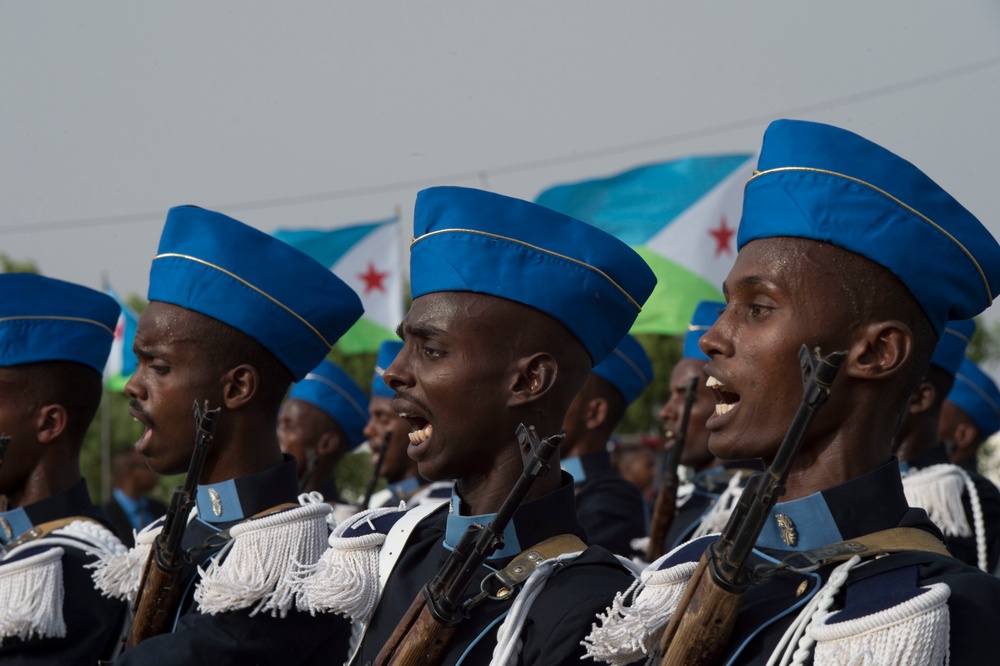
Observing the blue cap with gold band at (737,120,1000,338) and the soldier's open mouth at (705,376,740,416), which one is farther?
the soldier's open mouth at (705,376,740,416)

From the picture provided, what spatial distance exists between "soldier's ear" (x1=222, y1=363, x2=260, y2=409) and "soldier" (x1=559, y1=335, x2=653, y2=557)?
237cm

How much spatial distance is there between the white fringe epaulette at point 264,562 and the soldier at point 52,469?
0.82m

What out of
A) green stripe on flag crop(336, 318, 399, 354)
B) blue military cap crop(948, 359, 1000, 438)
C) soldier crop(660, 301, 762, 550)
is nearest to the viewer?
soldier crop(660, 301, 762, 550)

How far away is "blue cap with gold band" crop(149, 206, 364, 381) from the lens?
4.59 meters

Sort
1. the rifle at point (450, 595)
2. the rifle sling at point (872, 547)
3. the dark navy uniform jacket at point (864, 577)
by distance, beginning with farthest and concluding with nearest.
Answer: the rifle at point (450, 595) → the rifle sling at point (872, 547) → the dark navy uniform jacket at point (864, 577)

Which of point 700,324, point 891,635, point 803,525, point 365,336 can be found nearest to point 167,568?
point 803,525

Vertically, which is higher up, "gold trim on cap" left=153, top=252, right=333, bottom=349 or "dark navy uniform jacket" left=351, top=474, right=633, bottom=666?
"gold trim on cap" left=153, top=252, right=333, bottom=349

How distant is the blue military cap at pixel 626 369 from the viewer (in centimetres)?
777

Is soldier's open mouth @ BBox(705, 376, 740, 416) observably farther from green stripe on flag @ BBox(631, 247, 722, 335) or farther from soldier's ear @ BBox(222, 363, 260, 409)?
green stripe on flag @ BBox(631, 247, 722, 335)

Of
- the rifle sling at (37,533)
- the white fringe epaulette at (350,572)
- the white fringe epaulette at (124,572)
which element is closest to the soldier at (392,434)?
the rifle sling at (37,533)

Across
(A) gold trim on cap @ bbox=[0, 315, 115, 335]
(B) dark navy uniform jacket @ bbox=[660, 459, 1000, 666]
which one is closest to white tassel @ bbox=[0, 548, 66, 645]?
(A) gold trim on cap @ bbox=[0, 315, 115, 335]

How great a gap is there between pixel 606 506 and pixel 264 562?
10.5ft

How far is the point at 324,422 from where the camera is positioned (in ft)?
33.9

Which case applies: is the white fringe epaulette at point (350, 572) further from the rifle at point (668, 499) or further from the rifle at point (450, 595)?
the rifle at point (668, 499)
